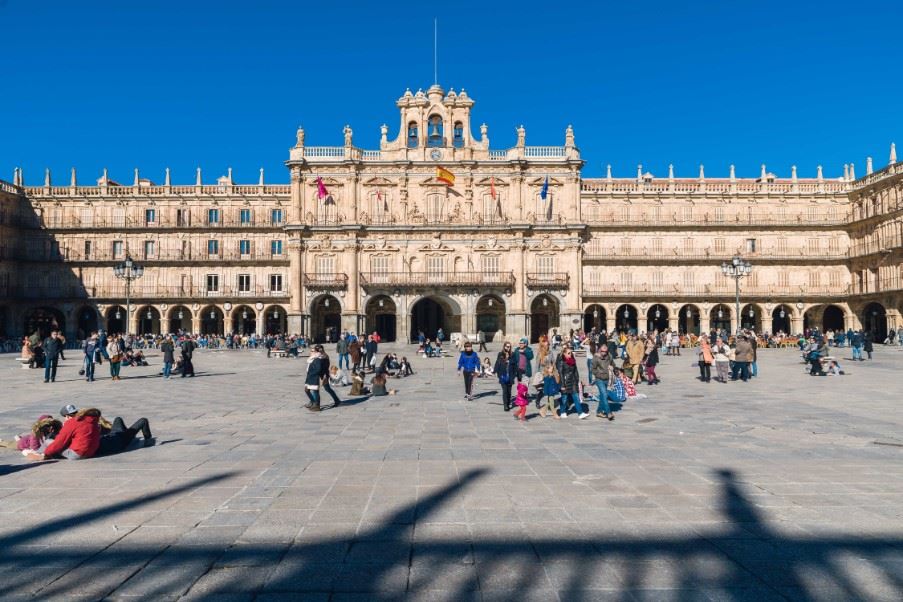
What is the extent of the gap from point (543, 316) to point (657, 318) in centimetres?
915

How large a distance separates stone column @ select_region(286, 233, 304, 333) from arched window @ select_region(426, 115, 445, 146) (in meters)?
11.9

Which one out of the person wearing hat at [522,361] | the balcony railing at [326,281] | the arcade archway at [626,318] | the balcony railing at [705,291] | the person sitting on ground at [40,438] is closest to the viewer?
the person sitting on ground at [40,438]

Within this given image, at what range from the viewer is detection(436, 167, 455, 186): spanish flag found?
41.4 meters

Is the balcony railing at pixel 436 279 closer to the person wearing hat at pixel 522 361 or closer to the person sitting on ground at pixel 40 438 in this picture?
Answer: the person wearing hat at pixel 522 361

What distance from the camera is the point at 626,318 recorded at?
46.6 m

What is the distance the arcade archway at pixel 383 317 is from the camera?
44.8 meters

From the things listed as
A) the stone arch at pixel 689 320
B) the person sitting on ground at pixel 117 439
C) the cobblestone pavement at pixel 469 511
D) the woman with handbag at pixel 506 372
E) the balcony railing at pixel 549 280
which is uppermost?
the balcony railing at pixel 549 280

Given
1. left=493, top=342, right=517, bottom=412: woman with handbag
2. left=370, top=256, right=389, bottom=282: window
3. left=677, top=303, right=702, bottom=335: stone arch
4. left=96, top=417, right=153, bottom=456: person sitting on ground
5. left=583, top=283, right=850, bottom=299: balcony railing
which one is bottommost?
left=96, top=417, right=153, bottom=456: person sitting on ground

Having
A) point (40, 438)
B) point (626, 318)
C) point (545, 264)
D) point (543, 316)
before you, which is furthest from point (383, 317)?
point (40, 438)

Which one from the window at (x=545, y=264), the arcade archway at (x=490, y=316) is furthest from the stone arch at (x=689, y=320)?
the arcade archway at (x=490, y=316)

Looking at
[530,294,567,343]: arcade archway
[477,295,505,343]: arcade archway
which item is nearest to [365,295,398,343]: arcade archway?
[477,295,505,343]: arcade archway

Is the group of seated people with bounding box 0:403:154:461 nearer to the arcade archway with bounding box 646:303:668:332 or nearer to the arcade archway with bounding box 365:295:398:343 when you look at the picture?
the arcade archway with bounding box 365:295:398:343

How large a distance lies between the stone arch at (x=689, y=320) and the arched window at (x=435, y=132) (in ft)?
73.4

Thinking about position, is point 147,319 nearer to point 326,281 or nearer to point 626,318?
point 326,281
